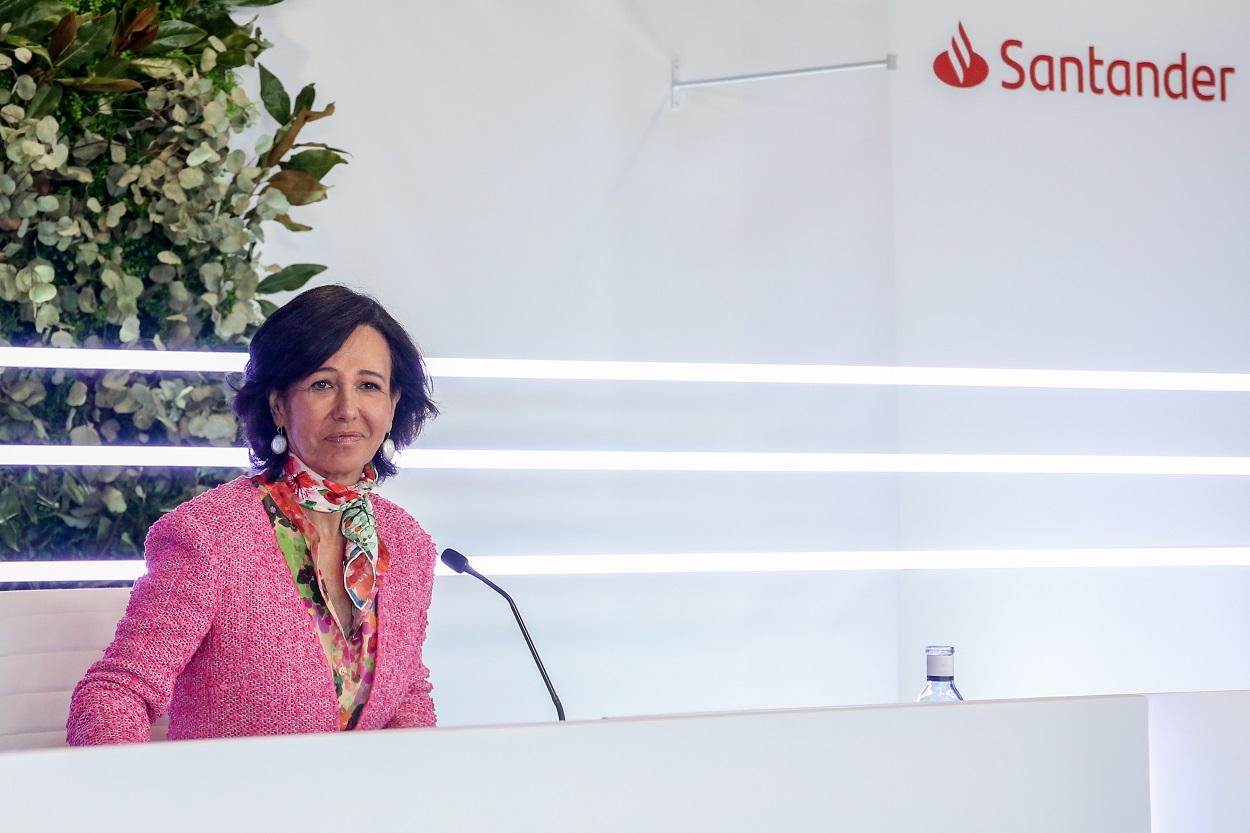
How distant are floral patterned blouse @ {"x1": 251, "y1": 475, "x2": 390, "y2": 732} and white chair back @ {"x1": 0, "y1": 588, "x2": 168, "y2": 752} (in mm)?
260

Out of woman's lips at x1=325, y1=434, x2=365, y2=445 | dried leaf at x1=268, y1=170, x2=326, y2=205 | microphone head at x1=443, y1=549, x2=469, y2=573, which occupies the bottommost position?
microphone head at x1=443, y1=549, x2=469, y2=573

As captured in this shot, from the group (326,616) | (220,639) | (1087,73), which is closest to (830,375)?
(1087,73)

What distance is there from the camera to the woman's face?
1748 millimetres

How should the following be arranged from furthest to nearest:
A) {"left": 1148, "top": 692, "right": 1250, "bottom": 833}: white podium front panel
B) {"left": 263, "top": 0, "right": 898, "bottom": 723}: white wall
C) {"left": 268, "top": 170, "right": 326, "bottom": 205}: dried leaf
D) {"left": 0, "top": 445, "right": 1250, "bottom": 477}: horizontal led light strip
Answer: {"left": 263, "top": 0, "right": 898, "bottom": 723}: white wall
{"left": 0, "top": 445, "right": 1250, "bottom": 477}: horizontal led light strip
{"left": 268, "top": 170, "right": 326, "bottom": 205}: dried leaf
{"left": 1148, "top": 692, "right": 1250, "bottom": 833}: white podium front panel

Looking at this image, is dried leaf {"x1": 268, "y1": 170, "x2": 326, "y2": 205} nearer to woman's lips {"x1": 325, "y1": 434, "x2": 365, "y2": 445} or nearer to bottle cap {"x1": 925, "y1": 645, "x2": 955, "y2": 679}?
woman's lips {"x1": 325, "y1": 434, "x2": 365, "y2": 445}

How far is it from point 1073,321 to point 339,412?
2739 mm

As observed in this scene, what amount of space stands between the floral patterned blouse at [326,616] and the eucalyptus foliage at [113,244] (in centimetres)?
98

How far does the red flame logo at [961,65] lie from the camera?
3.85m

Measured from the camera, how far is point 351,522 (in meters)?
1.74

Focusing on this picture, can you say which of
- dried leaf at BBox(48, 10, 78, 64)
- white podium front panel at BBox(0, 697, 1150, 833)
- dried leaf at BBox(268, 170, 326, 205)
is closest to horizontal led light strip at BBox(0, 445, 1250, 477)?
dried leaf at BBox(268, 170, 326, 205)

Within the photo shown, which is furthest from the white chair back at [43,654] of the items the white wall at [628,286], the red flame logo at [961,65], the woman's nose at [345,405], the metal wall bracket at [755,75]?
the red flame logo at [961,65]

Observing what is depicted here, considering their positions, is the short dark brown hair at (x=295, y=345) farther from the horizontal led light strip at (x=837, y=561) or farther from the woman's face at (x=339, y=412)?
the horizontal led light strip at (x=837, y=561)

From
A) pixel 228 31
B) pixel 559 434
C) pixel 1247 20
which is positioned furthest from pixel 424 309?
pixel 1247 20

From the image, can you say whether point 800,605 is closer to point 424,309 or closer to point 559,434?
point 559,434
